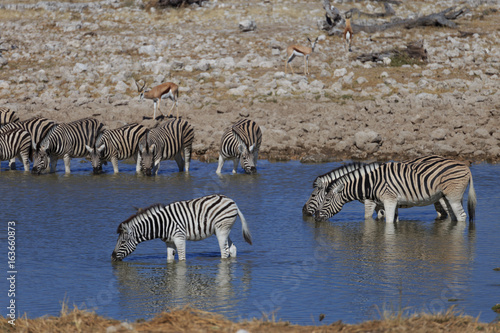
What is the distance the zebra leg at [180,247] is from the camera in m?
10.8

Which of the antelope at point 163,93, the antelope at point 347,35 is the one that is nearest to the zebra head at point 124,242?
the antelope at point 163,93

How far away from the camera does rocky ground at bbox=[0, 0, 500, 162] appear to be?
20.9 meters

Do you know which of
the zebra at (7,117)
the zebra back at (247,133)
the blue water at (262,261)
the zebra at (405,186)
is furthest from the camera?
the zebra at (7,117)

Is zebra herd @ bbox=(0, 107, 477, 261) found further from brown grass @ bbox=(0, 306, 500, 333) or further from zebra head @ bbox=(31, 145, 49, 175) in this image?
brown grass @ bbox=(0, 306, 500, 333)

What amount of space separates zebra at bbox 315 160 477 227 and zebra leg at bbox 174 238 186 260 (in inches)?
149

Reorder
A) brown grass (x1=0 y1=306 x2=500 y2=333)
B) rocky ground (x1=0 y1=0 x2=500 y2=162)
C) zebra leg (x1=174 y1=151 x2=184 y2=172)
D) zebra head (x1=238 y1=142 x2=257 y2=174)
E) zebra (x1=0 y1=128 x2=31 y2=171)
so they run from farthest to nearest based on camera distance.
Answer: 1. rocky ground (x1=0 y1=0 x2=500 y2=162)
2. zebra leg (x1=174 y1=151 x2=184 y2=172)
3. zebra (x1=0 y1=128 x2=31 y2=171)
4. zebra head (x1=238 y1=142 x2=257 y2=174)
5. brown grass (x1=0 y1=306 x2=500 y2=333)

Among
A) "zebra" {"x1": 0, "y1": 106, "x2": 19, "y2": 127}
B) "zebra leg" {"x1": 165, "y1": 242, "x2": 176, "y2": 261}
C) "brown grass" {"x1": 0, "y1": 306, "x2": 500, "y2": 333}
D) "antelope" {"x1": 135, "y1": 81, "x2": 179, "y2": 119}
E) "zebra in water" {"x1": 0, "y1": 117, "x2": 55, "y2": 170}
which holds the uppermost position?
"antelope" {"x1": 135, "y1": 81, "x2": 179, "y2": 119}

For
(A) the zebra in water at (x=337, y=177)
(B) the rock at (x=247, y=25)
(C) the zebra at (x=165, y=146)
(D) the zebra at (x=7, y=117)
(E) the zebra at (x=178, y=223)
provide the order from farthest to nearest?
1. (B) the rock at (x=247, y=25)
2. (D) the zebra at (x=7, y=117)
3. (C) the zebra at (x=165, y=146)
4. (A) the zebra in water at (x=337, y=177)
5. (E) the zebra at (x=178, y=223)

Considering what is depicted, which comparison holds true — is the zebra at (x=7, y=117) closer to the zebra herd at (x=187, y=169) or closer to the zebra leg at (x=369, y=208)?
the zebra herd at (x=187, y=169)

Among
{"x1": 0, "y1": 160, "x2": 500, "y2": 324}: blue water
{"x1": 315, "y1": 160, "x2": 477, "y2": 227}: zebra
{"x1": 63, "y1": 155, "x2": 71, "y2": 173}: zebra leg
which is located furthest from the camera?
{"x1": 63, "y1": 155, "x2": 71, "y2": 173}: zebra leg

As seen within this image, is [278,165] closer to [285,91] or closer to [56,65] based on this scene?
[285,91]

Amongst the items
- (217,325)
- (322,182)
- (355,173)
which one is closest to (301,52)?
(322,182)

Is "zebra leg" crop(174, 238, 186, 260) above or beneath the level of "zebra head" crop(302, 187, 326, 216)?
beneath

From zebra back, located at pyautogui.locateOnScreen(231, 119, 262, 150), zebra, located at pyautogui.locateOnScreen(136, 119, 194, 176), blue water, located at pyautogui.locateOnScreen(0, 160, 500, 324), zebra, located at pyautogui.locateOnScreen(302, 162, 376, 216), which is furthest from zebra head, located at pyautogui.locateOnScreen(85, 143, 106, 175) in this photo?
zebra, located at pyautogui.locateOnScreen(302, 162, 376, 216)
